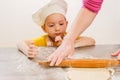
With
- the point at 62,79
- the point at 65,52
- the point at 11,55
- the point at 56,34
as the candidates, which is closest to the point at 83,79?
the point at 62,79

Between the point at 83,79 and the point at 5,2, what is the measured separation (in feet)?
4.10

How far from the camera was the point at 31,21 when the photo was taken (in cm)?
181

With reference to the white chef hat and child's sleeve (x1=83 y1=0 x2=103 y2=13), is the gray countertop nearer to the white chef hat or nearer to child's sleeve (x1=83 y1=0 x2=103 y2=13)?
child's sleeve (x1=83 y1=0 x2=103 y2=13)

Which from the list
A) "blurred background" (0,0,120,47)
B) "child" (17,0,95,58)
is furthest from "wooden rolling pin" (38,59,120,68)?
"blurred background" (0,0,120,47)

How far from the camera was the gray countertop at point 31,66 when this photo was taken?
2.22ft

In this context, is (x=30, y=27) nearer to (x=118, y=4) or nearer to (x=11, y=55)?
(x=118, y=4)

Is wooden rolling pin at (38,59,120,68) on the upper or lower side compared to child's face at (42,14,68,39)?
upper

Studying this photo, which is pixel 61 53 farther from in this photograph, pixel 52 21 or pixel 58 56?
pixel 52 21

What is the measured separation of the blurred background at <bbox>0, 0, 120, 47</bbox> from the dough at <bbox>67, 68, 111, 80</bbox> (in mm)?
1128

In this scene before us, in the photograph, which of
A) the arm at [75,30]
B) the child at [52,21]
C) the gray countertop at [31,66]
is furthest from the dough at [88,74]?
the child at [52,21]

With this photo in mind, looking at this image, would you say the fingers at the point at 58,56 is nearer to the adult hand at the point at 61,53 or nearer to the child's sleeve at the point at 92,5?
the adult hand at the point at 61,53

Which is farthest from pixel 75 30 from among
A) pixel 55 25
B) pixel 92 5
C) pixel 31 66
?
pixel 55 25

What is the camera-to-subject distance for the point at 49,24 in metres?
1.39

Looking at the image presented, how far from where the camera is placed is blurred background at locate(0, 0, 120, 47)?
1.79m
